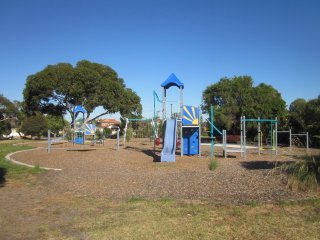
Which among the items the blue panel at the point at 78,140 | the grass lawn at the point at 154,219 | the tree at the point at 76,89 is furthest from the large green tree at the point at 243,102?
the grass lawn at the point at 154,219

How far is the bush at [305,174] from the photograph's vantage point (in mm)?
7516

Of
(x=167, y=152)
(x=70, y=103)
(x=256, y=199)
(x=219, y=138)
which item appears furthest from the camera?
(x=219, y=138)

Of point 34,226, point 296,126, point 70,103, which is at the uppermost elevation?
point 70,103

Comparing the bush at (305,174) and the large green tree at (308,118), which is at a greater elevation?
the large green tree at (308,118)

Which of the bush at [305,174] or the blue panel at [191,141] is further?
the blue panel at [191,141]

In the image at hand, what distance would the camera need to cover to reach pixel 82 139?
1291 inches

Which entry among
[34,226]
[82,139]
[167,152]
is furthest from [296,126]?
[34,226]

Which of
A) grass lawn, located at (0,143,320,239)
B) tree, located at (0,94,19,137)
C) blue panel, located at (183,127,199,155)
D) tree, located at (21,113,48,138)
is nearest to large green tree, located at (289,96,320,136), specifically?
blue panel, located at (183,127,199,155)

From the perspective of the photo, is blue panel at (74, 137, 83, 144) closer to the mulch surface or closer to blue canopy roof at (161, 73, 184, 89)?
blue canopy roof at (161, 73, 184, 89)

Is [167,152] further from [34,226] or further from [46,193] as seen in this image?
[34,226]

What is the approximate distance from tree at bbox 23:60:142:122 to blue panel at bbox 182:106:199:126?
24.7 metres

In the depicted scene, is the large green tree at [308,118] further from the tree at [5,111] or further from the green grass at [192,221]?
the tree at [5,111]

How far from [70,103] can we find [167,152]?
2983 cm

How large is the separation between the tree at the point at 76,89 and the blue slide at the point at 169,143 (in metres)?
26.2
